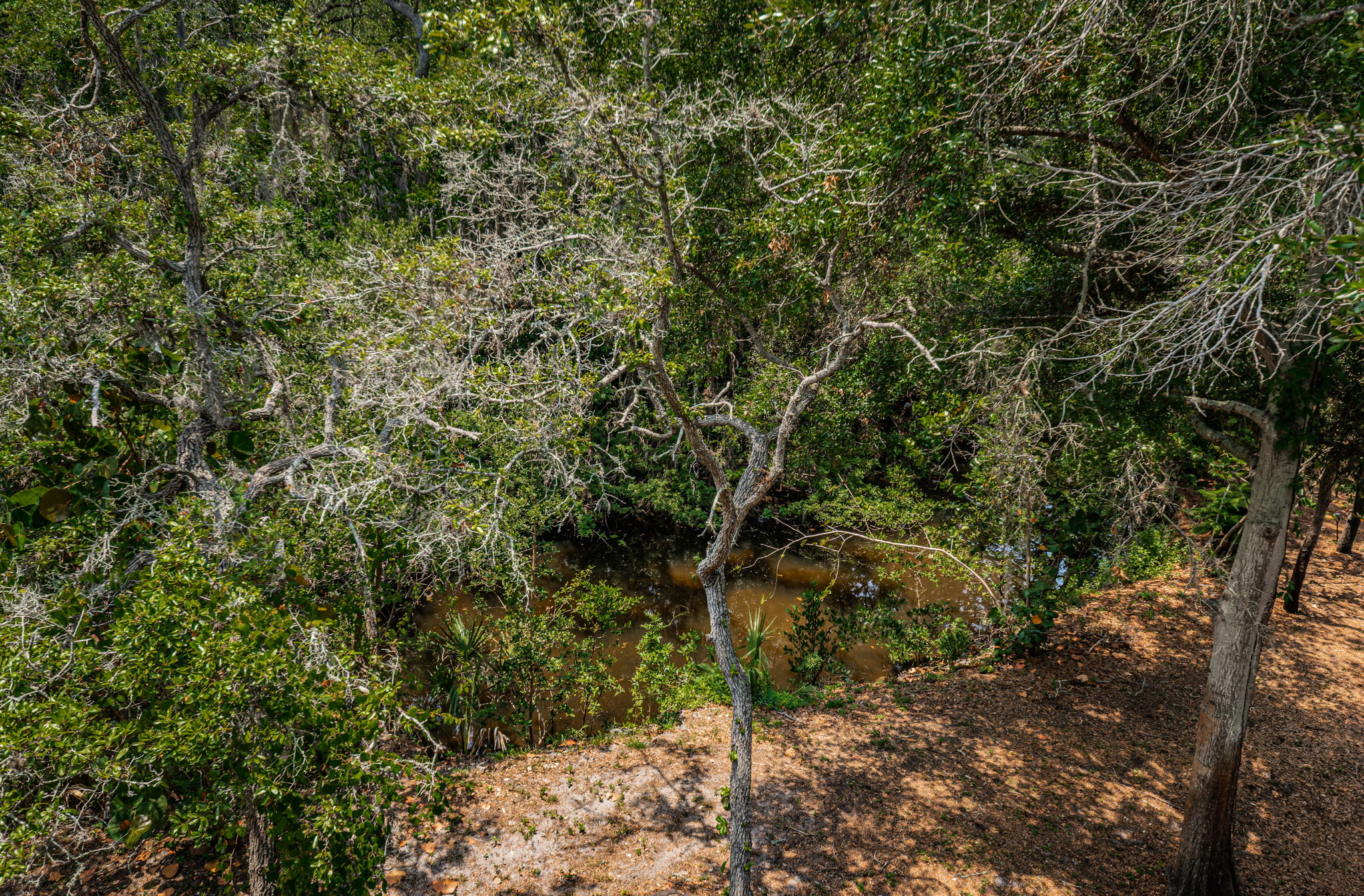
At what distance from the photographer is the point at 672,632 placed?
1202 cm

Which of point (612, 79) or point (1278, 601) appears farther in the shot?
point (1278, 601)

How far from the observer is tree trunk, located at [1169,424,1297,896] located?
491cm

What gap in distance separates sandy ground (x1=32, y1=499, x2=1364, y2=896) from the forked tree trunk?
1.13m

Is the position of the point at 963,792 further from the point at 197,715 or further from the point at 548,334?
the point at 197,715

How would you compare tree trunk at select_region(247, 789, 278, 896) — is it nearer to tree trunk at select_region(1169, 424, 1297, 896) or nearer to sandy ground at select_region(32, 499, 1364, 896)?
sandy ground at select_region(32, 499, 1364, 896)

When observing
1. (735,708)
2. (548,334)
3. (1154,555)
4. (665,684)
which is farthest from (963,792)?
(548,334)

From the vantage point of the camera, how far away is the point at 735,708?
4.89m

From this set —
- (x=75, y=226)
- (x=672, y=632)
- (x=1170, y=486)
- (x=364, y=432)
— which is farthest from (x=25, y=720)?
(x=1170, y=486)

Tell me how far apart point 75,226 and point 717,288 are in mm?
7721

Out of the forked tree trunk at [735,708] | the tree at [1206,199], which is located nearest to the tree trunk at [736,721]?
the forked tree trunk at [735,708]

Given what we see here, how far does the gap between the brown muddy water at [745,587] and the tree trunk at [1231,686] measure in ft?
14.6

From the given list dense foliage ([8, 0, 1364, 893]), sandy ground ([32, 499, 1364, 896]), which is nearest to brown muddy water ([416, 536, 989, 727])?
dense foliage ([8, 0, 1364, 893])

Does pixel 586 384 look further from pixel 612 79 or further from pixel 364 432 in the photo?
pixel 612 79

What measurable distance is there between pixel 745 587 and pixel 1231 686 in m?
8.86
